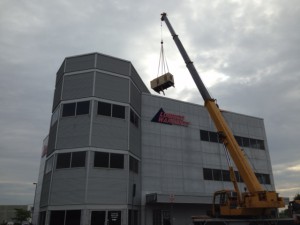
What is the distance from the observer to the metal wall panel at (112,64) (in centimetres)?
3033

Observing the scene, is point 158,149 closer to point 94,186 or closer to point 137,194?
point 137,194

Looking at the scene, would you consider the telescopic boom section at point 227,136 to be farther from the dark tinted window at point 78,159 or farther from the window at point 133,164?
the dark tinted window at point 78,159

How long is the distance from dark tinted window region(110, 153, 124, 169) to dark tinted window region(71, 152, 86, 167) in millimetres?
2705

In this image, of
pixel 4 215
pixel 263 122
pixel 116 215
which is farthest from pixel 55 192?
pixel 4 215

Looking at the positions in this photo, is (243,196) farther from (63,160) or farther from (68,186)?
(63,160)

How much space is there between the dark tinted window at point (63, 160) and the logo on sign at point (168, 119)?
437 inches

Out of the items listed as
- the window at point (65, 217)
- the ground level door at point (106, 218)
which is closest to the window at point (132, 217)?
the ground level door at point (106, 218)

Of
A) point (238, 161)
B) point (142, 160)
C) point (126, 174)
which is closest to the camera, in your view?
point (238, 161)

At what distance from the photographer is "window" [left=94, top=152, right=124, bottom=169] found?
88.6 ft

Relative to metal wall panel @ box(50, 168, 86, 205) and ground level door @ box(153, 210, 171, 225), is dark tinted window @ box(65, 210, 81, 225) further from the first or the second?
ground level door @ box(153, 210, 171, 225)

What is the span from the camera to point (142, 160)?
1246 inches

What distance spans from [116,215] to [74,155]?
269 inches

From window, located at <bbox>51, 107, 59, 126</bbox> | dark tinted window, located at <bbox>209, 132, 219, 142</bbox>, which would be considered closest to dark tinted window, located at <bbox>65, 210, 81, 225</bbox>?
window, located at <bbox>51, 107, 59, 126</bbox>

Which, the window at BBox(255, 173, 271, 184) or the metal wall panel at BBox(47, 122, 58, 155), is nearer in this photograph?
the metal wall panel at BBox(47, 122, 58, 155)
